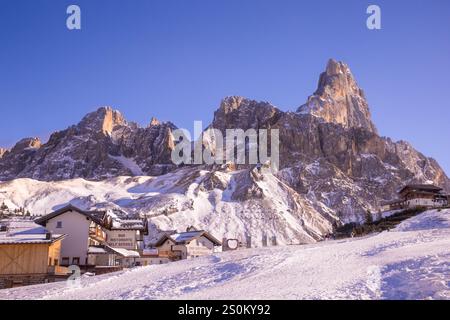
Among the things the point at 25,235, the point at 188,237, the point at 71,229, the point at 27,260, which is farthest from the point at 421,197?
the point at 27,260

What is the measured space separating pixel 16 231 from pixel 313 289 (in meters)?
41.7

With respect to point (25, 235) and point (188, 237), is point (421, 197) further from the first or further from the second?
point (25, 235)

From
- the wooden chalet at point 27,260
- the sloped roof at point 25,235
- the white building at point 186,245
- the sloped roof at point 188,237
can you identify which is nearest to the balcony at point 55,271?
the wooden chalet at point 27,260

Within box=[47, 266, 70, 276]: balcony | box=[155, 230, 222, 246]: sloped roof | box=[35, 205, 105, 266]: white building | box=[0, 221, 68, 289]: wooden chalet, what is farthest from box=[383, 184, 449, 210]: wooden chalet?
box=[0, 221, 68, 289]: wooden chalet

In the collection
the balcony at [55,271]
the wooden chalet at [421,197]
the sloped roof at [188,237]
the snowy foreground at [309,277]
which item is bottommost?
the balcony at [55,271]

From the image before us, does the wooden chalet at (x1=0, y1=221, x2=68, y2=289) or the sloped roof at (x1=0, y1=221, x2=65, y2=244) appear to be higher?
the sloped roof at (x1=0, y1=221, x2=65, y2=244)

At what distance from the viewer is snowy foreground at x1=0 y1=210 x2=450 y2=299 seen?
17297 millimetres

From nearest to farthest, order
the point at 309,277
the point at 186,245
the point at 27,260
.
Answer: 1. the point at 309,277
2. the point at 27,260
3. the point at 186,245

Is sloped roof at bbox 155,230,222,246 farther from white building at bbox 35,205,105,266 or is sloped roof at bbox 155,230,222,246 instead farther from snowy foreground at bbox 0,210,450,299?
snowy foreground at bbox 0,210,450,299

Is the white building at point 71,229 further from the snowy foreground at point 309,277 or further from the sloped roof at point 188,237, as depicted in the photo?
the snowy foreground at point 309,277

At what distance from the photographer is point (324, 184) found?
198750mm

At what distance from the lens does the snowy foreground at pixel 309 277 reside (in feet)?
56.7

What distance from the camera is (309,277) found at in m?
20.9
